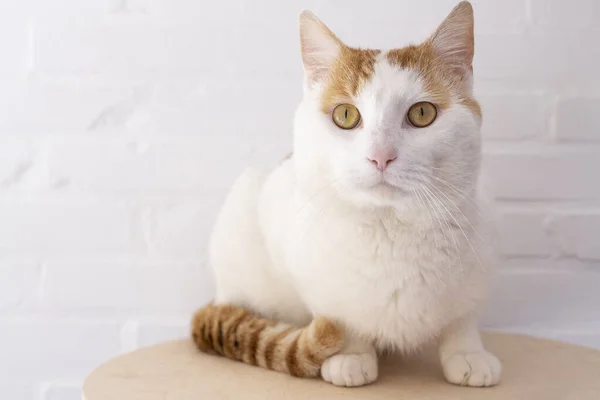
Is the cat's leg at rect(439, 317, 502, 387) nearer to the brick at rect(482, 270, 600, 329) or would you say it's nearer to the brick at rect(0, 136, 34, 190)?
the brick at rect(482, 270, 600, 329)

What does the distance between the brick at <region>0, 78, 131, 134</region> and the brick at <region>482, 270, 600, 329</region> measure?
0.96 meters

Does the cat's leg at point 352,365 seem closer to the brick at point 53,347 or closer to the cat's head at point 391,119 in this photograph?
the cat's head at point 391,119

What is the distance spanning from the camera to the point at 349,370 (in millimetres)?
1045

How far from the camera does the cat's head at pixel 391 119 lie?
0.96m

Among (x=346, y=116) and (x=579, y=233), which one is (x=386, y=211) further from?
(x=579, y=233)

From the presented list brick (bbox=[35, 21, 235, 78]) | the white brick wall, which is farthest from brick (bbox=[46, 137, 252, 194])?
brick (bbox=[35, 21, 235, 78])

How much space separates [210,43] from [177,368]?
0.74 metres

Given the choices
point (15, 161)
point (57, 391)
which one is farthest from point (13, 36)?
point (57, 391)

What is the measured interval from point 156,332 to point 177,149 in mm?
421

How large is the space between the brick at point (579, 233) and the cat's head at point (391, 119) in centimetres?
53

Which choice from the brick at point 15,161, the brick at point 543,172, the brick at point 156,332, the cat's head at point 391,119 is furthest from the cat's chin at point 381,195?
the brick at point 15,161

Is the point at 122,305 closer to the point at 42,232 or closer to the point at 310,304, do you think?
the point at 42,232

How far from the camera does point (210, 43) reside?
1519 millimetres

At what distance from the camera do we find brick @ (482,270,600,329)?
1498mm
